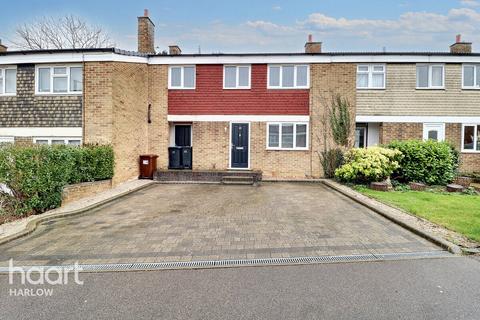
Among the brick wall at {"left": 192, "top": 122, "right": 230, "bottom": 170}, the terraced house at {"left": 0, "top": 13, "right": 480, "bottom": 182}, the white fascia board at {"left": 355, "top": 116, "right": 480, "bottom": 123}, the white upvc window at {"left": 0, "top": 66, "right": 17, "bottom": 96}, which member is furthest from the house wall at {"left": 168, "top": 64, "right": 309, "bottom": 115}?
the white upvc window at {"left": 0, "top": 66, "right": 17, "bottom": 96}

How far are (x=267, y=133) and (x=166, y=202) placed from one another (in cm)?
688

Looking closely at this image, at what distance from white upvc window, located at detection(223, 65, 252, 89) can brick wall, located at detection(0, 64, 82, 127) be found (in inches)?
277

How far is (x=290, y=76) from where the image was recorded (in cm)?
1430

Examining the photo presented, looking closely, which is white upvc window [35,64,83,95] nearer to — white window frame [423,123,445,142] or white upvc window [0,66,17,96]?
white upvc window [0,66,17,96]

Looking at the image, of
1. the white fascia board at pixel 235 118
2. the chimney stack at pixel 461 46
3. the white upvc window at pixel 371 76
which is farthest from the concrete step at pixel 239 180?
the chimney stack at pixel 461 46

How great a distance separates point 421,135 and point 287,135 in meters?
6.42

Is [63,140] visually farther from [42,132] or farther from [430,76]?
[430,76]

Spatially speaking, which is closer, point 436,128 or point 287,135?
point 436,128

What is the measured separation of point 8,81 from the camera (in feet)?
42.6

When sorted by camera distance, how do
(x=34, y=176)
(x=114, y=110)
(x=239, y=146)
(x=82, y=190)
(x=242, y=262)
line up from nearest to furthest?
1. (x=242, y=262)
2. (x=34, y=176)
3. (x=82, y=190)
4. (x=114, y=110)
5. (x=239, y=146)

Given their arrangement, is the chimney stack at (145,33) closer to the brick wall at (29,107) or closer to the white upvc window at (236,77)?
the white upvc window at (236,77)

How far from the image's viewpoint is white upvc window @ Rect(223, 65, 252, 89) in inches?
566

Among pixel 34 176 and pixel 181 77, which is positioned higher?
pixel 181 77

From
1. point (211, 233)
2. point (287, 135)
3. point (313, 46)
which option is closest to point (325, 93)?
point (287, 135)
